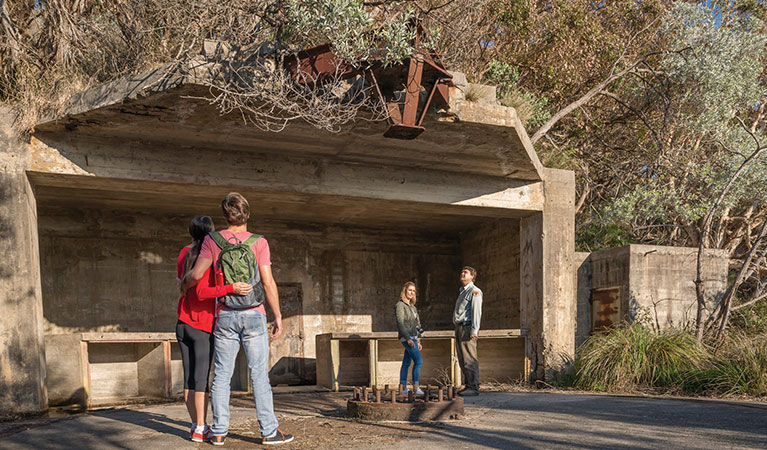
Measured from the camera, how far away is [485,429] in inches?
225

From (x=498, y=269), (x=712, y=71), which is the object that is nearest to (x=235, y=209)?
(x=498, y=269)

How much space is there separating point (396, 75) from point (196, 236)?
2.85m

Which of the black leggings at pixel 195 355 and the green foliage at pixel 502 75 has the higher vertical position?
the green foliage at pixel 502 75

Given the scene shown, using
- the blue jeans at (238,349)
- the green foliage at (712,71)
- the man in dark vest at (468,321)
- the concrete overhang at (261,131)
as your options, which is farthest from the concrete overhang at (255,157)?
the green foliage at (712,71)

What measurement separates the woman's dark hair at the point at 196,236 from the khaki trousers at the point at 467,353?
4.30 meters

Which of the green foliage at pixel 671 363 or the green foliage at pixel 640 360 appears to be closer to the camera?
the green foliage at pixel 671 363

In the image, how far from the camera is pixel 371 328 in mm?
13891

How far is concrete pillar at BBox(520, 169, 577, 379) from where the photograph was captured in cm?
1049

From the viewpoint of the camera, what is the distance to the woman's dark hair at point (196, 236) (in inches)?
197

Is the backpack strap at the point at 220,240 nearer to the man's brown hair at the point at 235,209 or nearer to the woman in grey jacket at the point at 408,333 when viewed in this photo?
the man's brown hair at the point at 235,209

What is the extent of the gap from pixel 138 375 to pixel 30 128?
4.22m

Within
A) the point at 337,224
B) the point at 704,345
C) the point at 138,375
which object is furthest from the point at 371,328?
the point at 704,345

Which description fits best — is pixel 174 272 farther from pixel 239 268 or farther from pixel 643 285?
pixel 643 285

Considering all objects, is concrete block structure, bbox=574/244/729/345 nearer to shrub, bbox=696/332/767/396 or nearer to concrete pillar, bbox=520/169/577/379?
concrete pillar, bbox=520/169/577/379
